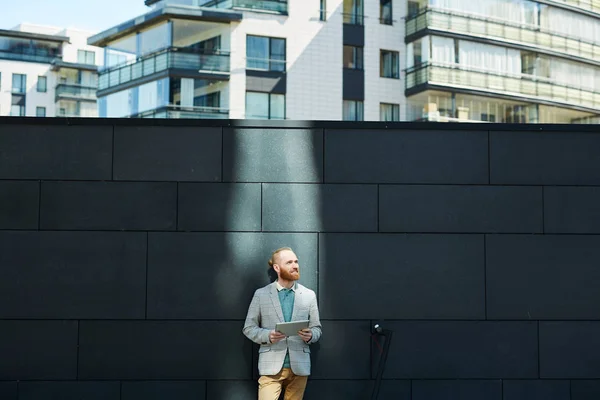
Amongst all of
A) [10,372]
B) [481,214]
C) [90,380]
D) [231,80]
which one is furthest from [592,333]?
[231,80]

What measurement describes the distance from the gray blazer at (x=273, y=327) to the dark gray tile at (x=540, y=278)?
5.41ft

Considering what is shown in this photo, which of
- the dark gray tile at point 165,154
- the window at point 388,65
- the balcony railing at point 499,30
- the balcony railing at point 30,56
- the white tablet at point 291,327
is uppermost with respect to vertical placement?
the balcony railing at point 30,56

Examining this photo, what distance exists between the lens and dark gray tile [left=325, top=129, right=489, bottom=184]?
7.56 meters

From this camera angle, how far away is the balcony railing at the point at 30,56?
77562 mm

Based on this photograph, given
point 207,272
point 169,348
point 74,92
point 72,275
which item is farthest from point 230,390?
point 74,92

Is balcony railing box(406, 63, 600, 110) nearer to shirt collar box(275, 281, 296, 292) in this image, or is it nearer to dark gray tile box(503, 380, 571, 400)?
dark gray tile box(503, 380, 571, 400)

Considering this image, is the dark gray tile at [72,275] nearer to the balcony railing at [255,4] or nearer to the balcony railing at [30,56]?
the balcony railing at [255,4]

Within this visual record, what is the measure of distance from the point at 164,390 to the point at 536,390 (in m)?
3.24

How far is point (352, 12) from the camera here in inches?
1690

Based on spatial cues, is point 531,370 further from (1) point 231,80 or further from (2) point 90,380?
(1) point 231,80

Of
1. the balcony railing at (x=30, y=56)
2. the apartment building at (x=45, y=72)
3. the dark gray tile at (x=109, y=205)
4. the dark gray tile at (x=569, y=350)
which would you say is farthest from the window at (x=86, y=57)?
the dark gray tile at (x=569, y=350)

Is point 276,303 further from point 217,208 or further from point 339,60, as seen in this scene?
point 339,60

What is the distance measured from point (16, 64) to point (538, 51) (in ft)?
166

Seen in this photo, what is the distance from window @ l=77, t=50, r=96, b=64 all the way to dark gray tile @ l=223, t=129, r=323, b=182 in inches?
2911
